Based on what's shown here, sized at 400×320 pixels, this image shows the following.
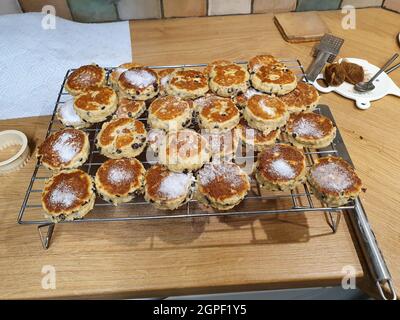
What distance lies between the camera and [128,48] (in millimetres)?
2061

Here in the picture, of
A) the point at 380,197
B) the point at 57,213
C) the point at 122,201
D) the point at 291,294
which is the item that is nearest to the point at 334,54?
the point at 380,197

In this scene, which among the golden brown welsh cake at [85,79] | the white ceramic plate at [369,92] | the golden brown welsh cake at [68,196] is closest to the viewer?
the golden brown welsh cake at [68,196]

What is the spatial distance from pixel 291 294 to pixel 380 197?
1.89 feet

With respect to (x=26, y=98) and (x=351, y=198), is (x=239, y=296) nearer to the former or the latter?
(x=351, y=198)

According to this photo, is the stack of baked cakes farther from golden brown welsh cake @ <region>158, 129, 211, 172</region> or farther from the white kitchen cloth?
the white kitchen cloth

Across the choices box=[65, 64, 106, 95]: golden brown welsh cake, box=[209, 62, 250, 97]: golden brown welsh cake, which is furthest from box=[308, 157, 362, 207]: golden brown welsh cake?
box=[65, 64, 106, 95]: golden brown welsh cake

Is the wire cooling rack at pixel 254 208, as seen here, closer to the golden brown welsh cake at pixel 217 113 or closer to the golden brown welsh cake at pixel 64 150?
the golden brown welsh cake at pixel 64 150

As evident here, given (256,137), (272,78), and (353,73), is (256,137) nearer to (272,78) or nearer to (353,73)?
(272,78)

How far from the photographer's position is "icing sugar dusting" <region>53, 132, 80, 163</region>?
129cm

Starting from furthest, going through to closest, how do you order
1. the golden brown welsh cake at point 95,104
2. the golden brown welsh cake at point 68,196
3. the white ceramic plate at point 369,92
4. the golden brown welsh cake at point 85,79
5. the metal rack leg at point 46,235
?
the white ceramic plate at point 369,92, the golden brown welsh cake at point 85,79, the golden brown welsh cake at point 95,104, the metal rack leg at point 46,235, the golden brown welsh cake at point 68,196

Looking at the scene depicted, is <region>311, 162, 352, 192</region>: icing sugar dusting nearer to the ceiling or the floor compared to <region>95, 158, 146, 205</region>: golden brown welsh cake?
nearer to the ceiling

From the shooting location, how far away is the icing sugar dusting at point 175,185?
1184 mm

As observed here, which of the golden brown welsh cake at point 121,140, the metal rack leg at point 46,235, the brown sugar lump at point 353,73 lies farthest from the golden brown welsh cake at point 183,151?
the brown sugar lump at point 353,73

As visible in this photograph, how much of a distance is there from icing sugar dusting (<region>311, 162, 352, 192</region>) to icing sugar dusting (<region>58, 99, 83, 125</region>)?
1.00 m
